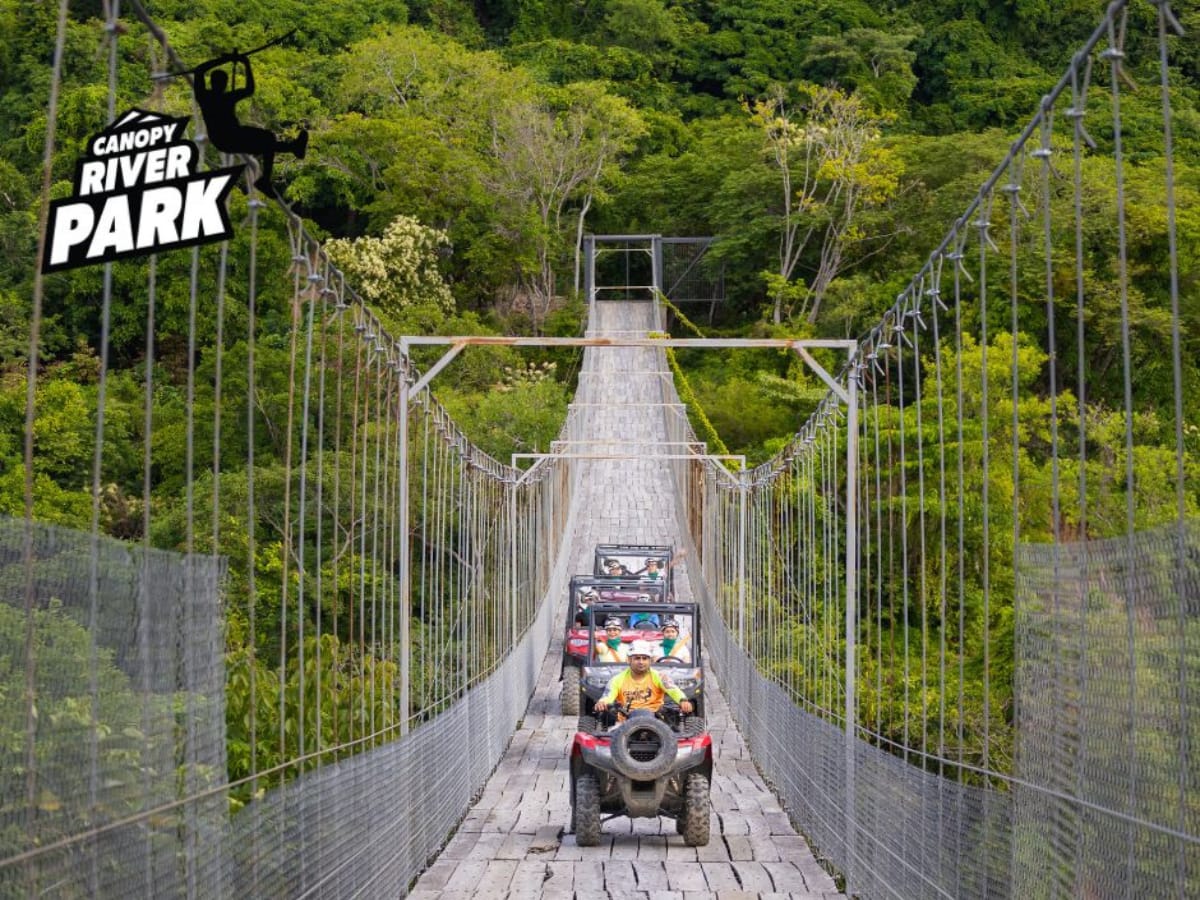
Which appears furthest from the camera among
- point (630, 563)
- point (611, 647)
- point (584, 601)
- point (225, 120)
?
point (630, 563)

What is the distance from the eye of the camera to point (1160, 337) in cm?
3397

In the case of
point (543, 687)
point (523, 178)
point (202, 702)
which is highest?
point (523, 178)

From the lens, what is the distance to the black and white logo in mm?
3881

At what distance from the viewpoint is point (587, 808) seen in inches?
410

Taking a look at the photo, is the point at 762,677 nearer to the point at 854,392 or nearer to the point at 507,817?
the point at 507,817

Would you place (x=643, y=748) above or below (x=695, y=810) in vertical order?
above

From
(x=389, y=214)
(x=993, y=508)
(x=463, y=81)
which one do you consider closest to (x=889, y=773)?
(x=993, y=508)

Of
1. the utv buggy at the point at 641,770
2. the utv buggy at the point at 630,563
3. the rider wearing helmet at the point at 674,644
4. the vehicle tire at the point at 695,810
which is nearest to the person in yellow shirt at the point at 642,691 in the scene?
the utv buggy at the point at 641,770

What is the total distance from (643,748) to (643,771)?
19 cm

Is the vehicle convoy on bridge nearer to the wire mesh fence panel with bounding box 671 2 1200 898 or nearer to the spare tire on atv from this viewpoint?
the spare tire on atv

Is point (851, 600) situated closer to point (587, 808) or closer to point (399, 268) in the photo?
point (587, 808)

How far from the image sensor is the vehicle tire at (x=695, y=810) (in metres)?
10.3

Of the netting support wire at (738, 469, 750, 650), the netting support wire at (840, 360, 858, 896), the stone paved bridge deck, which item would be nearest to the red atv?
the stone paved bridge deck

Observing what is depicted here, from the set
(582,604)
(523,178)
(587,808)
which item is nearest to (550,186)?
(523,178)
